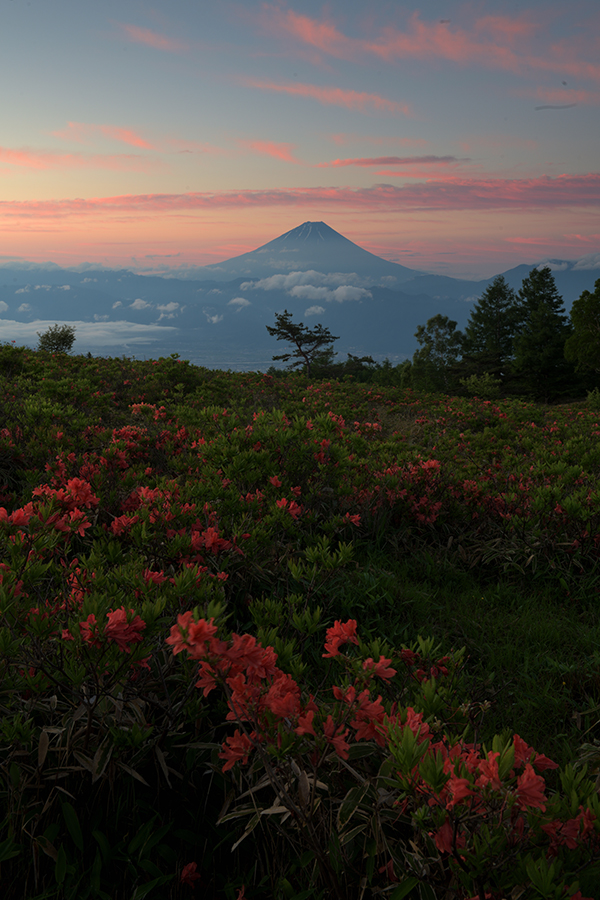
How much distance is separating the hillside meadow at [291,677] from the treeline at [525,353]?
20.6 m

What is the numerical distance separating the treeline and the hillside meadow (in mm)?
20578

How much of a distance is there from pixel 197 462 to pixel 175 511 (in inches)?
62.2

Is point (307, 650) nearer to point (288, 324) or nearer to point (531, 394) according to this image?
point (531, 394)

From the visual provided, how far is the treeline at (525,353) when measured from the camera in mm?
28562

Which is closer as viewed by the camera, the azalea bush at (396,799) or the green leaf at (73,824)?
the azalea bush at (396,799)

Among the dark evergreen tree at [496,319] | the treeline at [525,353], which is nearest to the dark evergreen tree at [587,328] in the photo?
the treeline at [525,353]

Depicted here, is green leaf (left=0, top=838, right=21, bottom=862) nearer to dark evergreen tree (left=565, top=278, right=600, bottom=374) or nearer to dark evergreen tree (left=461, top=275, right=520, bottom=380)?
dark evergreen tree (left=565, top=278, right=600, bottom=374)

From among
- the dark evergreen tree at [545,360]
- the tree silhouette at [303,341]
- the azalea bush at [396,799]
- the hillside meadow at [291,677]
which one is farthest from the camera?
the tree silhouette at [303,341]

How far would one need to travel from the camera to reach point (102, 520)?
3650 millimetres

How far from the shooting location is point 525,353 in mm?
36438

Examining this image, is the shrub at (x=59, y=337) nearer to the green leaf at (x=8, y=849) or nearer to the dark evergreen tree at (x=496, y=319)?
the green leaf at (x=8, y=849)

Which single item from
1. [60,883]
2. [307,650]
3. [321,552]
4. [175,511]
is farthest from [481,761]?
[175,511]

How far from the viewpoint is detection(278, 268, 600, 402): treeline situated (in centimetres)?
2856

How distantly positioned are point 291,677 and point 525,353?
39.7 m
